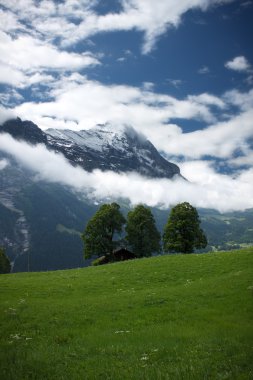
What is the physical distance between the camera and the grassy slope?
14164 millimetres

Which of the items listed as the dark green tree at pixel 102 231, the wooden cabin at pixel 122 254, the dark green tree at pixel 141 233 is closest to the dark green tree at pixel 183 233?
the dark green tree at pixel 141 233

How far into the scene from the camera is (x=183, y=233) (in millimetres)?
82000

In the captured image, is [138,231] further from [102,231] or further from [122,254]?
[122,254]

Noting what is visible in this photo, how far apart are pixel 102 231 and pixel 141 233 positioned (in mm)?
9677

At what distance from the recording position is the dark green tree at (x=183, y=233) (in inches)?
3184

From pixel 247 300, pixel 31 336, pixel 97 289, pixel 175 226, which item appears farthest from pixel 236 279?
pixel 175 226

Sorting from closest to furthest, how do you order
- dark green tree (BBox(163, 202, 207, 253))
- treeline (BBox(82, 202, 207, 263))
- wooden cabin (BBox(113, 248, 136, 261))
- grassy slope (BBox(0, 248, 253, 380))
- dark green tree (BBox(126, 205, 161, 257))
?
grassy slope (BBox(0, 248, 253, 380))
dark green tree (BBox(163, 202, 207, 253))
treeline (BBox(82, 202, 207, 263))
dark green tree (BBox(126, 205, 161, 257))
wooden cabin (BBox(113, 248, 136, 261))

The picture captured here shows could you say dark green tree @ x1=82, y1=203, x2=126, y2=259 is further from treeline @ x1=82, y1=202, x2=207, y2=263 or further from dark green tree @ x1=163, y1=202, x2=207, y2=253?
dark green tree @ x1=163, y1=202, x2=207, y2=253

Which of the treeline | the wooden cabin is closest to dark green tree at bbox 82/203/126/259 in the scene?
the treeline

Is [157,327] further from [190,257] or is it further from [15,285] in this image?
[190,257]

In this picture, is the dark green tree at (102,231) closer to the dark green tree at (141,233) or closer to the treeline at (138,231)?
the treeline at (138,231)

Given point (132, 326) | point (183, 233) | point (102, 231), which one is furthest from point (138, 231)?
point (132, 326)

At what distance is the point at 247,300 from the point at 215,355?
1284cm

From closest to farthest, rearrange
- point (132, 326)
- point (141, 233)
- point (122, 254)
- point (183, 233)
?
point (132, 326) < point (183, 233) < point (141, 233) < point (122, 254)
